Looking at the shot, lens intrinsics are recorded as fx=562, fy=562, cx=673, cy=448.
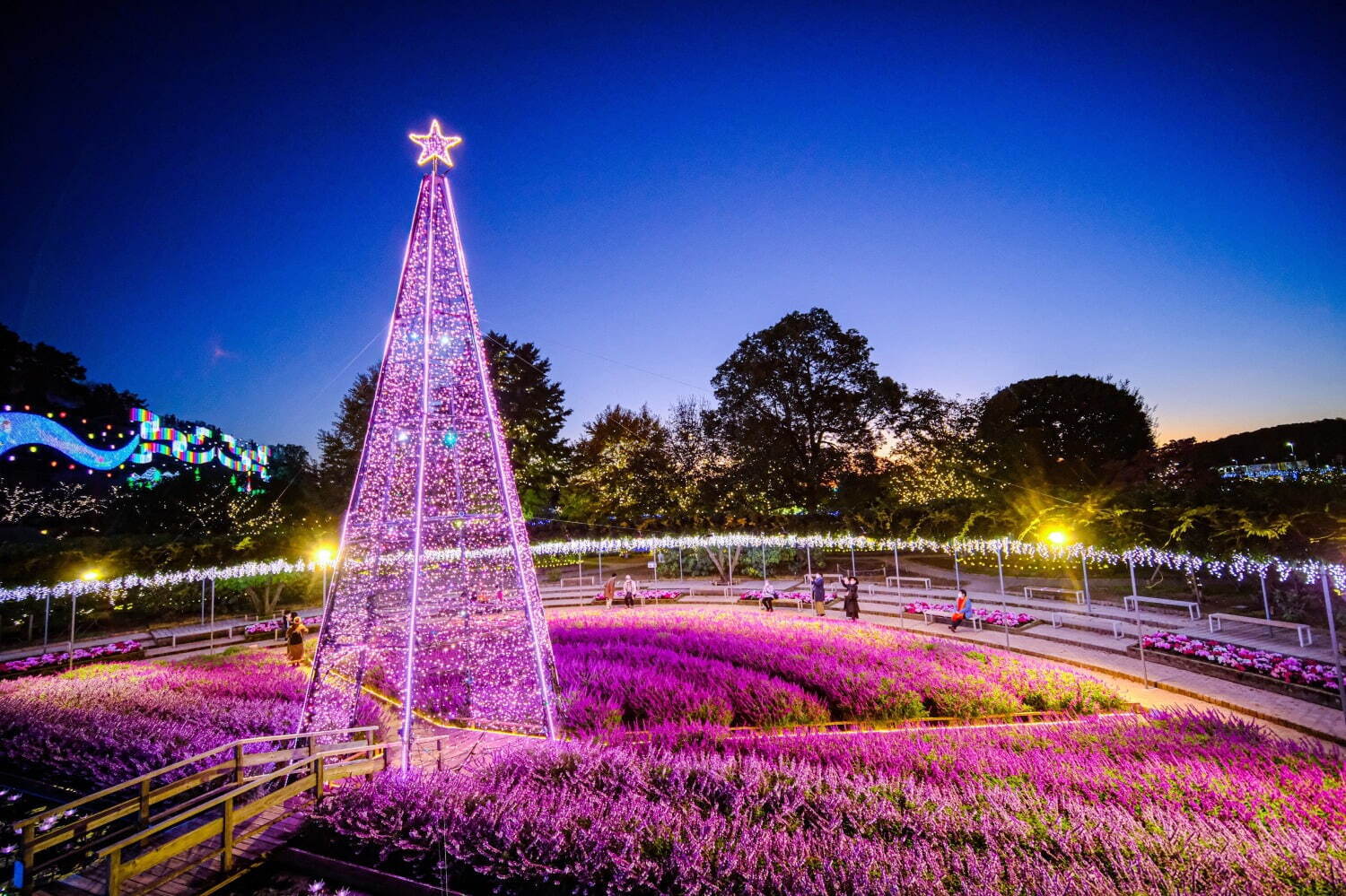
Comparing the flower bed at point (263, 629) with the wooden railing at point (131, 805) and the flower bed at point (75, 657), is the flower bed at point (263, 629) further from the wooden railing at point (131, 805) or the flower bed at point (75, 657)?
the wooden railing at point (131, 805)

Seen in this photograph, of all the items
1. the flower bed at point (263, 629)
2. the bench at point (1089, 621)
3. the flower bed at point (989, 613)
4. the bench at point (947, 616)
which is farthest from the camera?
the flower bed at point (263, 629)

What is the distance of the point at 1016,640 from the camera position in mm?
14664

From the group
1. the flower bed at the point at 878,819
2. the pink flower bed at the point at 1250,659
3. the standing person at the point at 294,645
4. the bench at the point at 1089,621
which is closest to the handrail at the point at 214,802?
the flower bed at the point at 878,819

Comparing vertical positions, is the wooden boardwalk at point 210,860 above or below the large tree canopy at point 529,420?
below

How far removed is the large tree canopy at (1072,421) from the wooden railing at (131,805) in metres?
34.6

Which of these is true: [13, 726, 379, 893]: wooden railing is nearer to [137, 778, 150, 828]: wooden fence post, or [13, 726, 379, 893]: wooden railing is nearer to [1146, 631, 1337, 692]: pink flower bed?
[137, 778, 150, 828]: wooden fence post

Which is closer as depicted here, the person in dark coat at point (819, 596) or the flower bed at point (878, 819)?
the flower bed at point (878, 819)

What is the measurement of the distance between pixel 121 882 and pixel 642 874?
5.28 meters

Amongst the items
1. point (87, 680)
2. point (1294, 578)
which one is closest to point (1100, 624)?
point (1294, 578)

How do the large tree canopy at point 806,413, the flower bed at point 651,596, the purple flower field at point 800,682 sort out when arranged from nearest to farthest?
1. the purple flower field at point 800,682
2. the flower bed at point 651,596
3. the large tree canopy at point 806,413

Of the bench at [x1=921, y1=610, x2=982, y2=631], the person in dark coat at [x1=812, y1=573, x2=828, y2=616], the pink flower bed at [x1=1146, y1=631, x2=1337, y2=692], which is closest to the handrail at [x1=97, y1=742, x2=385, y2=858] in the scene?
the person in dark coat at [x1=812, y1=573, x2=828, y2=616]

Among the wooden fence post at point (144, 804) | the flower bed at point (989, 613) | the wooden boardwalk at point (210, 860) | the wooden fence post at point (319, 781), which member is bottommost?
the flower bed at point (989, 613)

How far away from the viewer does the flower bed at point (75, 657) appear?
51.8 feet

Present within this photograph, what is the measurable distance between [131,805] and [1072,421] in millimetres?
43942
